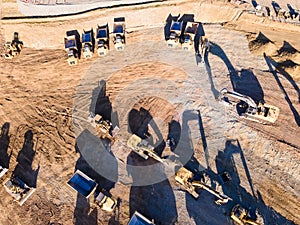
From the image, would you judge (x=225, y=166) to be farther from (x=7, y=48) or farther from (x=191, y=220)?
(x=7, y=48)

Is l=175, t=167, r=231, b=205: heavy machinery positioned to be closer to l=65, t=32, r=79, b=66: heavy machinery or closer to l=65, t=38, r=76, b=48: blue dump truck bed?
l=65, t=32, r=79, b=66: heavy machinery

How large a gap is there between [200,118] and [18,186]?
52.6ft

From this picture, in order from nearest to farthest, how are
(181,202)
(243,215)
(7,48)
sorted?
(243,215) → (181,202) → (7,48)

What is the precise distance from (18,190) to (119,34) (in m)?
17.7

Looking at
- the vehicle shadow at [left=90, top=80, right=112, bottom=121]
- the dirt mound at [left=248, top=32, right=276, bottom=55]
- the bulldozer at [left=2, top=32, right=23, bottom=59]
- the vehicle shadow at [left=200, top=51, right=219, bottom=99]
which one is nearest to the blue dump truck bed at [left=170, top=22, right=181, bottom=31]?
the vehicle shadow at [left=200, top=51, right=219, bottom=99]

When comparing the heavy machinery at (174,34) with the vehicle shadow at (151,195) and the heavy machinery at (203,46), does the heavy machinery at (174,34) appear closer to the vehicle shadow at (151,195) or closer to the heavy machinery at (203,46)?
the heavy machinery at (203,46)

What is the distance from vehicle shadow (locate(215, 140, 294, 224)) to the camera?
23.6m

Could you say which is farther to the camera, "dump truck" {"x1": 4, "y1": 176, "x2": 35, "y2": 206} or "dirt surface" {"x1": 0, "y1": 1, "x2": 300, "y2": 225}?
"dump truck" {"x1": 4, "y1": 176, "x2": 35, "y2": 206}

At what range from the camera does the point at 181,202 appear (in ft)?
80.0

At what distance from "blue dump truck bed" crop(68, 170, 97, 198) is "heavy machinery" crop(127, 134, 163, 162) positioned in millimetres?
4230

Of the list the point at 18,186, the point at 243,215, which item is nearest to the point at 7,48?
the point at 18,186

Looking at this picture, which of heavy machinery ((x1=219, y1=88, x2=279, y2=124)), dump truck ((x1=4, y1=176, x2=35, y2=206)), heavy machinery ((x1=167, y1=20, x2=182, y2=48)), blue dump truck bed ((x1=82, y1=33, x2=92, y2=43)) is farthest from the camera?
blue dump truck bed ((x1=82, y1=33, x2=92, y2=43))

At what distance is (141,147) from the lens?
26.1m

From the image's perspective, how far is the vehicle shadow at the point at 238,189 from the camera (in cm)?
2360
